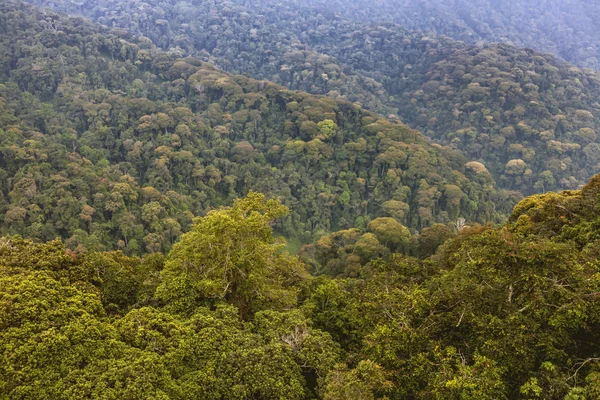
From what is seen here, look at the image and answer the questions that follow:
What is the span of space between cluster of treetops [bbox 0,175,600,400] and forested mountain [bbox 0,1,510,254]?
76.9 feet

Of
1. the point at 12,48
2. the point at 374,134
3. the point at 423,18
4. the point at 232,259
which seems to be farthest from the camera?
the point at 423,18

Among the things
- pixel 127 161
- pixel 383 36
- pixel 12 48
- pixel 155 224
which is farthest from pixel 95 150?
pixel 383 36

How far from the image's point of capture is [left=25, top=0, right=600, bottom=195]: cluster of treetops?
234 feet

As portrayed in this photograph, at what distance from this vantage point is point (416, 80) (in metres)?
100

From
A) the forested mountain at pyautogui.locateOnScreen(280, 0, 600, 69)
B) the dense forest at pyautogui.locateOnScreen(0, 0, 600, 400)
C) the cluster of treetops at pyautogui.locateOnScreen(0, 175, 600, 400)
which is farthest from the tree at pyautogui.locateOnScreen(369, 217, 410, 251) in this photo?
the forested mountain at pyautogui.locateOnScreen(280, 0, 600, 69)

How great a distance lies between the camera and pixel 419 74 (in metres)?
101

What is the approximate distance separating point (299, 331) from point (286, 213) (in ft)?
23.0

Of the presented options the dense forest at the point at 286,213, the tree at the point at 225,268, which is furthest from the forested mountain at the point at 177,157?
the tree at the point at 225,268

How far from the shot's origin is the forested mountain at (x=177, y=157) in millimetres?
37719

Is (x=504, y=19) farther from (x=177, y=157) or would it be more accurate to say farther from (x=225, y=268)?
(x=225, y=268)

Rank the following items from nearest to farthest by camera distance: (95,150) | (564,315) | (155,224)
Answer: (564,315) < (155,224) < (95,150)

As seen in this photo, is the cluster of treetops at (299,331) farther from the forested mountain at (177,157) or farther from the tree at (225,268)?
the forested mountain at (177,157)

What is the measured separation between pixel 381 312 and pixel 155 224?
2982 centimetres

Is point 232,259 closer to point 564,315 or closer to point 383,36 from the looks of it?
point 564,315
